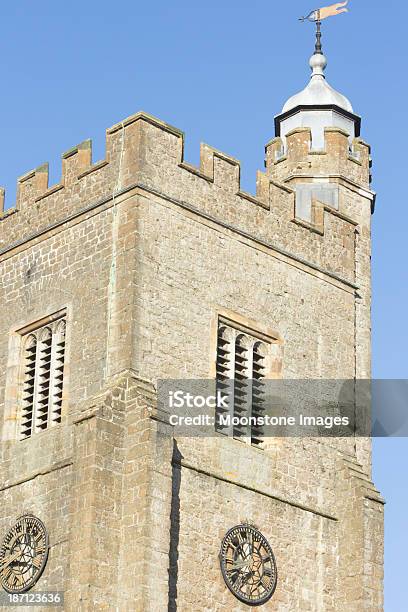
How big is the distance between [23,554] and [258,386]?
5.58 m

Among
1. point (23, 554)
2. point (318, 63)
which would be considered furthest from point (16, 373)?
point (318, 63)

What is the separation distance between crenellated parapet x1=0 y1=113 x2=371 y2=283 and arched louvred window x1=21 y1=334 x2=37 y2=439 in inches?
91.4

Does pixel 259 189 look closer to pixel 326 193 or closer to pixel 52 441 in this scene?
pixel 326 193

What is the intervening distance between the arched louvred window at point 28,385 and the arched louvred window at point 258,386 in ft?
13.8

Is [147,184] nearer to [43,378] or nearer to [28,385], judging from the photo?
[43,378]

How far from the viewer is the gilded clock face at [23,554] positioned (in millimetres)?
29516

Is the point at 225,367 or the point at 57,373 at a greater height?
the point at 225,367

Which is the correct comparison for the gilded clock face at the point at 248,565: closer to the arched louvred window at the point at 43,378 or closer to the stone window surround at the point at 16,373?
the arched louvred window at the point at 43,378

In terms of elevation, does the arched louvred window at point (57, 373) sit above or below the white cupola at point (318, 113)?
below

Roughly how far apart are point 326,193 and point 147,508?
10.4 m

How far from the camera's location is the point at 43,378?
3156cm

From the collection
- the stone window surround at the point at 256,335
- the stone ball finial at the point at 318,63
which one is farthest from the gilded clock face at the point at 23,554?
the stone ball finial at the point at 318,63

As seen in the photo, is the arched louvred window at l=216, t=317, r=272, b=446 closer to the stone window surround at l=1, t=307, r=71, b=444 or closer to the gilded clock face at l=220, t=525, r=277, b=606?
the gilded clock face at l=220, t=525, r=277, b=606

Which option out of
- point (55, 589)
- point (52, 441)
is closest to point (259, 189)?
point (52, 441)
